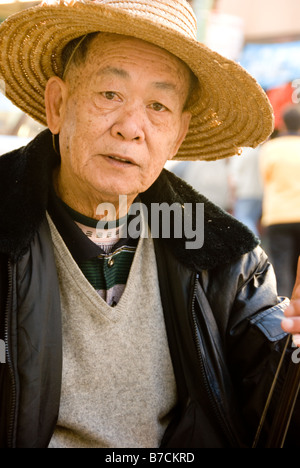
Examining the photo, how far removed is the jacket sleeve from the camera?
77.2 inches

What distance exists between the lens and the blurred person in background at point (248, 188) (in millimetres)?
6347

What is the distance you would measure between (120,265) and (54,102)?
2.23 feet

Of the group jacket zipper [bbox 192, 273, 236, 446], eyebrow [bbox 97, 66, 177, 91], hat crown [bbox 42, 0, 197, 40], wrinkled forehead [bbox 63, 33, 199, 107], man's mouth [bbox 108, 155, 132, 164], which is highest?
hat crown [bbox 42, 0, 197, 40]

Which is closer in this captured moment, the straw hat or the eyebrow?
the straw hat

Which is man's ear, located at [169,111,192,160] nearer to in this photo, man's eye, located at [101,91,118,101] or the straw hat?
the straw hat

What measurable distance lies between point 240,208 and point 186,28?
475cm

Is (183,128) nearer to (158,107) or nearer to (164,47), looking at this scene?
(158,107)

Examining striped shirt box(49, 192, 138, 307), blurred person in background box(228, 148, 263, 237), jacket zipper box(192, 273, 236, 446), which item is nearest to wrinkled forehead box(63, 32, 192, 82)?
striped shirt box(49, 192, 138, 307)

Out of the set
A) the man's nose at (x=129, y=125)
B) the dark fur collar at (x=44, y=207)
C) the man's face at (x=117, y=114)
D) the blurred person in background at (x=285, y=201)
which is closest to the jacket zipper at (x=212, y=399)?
the dark fur collar at (x=44, y=207)

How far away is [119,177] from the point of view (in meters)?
1.93

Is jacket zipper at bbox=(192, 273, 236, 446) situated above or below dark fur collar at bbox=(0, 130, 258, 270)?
below

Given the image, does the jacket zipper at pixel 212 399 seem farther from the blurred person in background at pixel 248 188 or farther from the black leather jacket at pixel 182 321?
the blurred person in background at pixel 248 188
